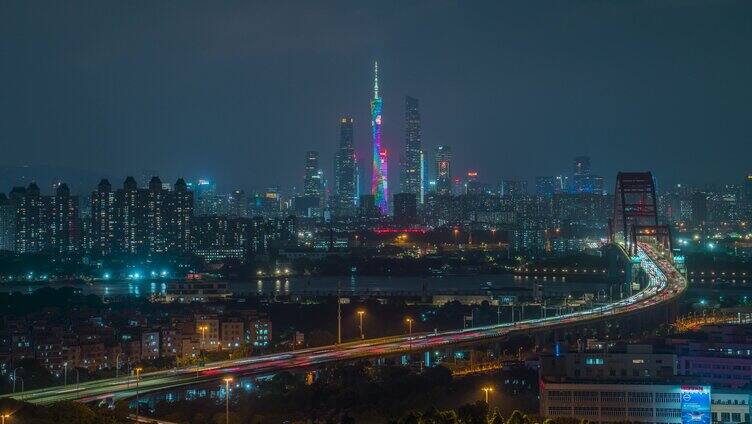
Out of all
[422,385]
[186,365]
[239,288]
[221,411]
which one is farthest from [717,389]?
[239,288]

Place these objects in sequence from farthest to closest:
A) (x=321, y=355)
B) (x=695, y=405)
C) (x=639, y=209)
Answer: (x=639, y=209) → (x=321, y=355) → (x=695, y=405)

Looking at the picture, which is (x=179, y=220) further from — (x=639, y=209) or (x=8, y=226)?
(x=639, y=209)

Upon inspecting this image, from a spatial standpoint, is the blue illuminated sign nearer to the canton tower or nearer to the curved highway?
the curved highway

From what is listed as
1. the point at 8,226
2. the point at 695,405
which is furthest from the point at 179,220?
the point at 695,405

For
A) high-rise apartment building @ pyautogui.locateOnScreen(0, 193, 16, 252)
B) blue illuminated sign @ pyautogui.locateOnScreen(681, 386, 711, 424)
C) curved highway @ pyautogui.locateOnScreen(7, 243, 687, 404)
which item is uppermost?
high-rise apartment building @ pyautogui.locateOnScreen(0, 193, 16, 252)

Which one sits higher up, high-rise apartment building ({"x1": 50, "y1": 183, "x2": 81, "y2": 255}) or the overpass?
high-rise apartment building ({"x1": 50, "y1": 183, "x2": 81, "y2": 255})

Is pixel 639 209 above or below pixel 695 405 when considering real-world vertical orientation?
above

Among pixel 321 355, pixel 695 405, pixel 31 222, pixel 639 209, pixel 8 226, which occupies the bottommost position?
pixel 695 405

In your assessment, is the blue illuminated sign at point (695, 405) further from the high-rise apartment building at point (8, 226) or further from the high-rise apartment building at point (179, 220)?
the high-rise apartment building at point (8, 226)

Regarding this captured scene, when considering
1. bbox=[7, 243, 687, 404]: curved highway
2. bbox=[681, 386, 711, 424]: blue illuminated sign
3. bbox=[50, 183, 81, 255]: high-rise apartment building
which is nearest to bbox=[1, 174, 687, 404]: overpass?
bbox=[7, 243, 687, 404]: curved highway
